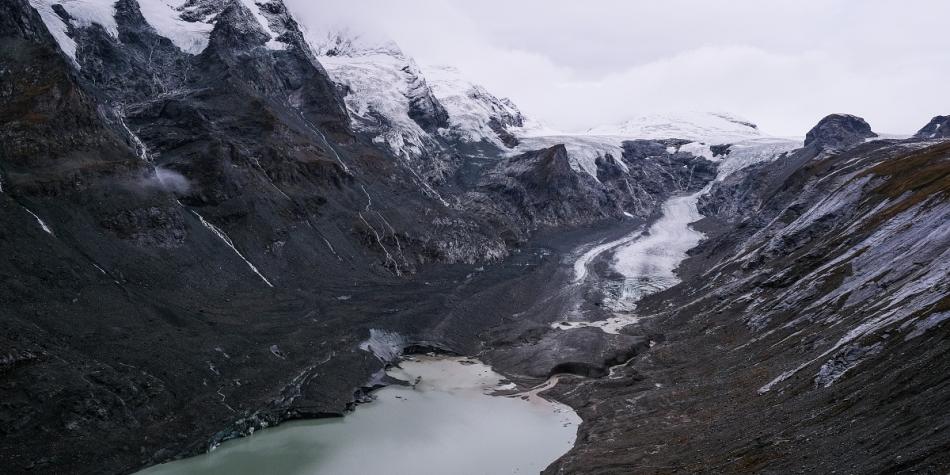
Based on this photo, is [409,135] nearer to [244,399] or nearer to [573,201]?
[573,201]

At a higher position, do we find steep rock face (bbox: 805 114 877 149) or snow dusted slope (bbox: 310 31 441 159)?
steep rock face (bbox: 805 114 877 149)

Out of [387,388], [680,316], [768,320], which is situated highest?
[768,320]

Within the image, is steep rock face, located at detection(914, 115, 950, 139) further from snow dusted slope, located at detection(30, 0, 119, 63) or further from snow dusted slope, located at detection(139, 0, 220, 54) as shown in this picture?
snow dusted slope, located at detection(30, 0, 119, 63)

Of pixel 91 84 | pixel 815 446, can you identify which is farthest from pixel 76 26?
pixel 815 446

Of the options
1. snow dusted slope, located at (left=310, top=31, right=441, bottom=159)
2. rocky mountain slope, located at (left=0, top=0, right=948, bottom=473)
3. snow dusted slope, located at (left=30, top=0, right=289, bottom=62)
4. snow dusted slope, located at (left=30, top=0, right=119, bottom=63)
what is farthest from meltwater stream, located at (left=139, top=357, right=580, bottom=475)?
snow dusted slope, located at (left=310, top=31, right=441, bottom=159)

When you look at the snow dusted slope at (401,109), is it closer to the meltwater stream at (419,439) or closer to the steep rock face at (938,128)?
the meltwater stream at (419,439)

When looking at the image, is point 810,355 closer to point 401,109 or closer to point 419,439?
point 419,439
